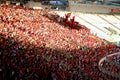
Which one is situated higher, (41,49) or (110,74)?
(41,49)

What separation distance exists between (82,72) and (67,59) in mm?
1795

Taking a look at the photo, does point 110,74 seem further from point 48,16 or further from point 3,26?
point 48,16

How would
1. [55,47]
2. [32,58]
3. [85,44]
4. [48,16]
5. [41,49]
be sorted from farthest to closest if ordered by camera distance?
[48,16] < [85,44] < [55,47] < [41,49] < [32,58]

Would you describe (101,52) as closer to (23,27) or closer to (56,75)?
(23,27)

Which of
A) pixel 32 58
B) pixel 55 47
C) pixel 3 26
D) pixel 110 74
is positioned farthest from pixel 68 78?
pixel 3 26

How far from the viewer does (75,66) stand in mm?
17125

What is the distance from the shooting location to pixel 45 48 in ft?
61.4

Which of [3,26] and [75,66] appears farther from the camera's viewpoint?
[3,26]

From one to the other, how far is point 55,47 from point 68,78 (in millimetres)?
5862

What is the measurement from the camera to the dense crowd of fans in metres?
12.8

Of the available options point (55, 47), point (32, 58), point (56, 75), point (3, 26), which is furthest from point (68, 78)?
point (3, 26)

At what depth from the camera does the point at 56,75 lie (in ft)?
44.6

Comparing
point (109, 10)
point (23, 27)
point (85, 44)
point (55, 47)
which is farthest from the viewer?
point (109, 10)

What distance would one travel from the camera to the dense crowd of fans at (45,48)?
12839 mm
